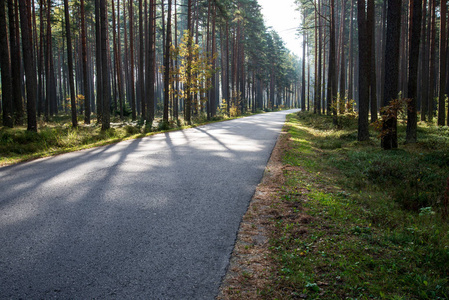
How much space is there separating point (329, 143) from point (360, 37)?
13.9 feet

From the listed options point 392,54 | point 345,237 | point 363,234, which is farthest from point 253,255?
point 392,54

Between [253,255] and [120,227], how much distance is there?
1756 millimetres

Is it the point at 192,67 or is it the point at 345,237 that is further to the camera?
the point at 192,67

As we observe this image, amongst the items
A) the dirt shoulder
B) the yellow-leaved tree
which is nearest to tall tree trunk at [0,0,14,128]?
the yellow-leaved tree

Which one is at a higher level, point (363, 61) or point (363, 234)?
point (363, 61)

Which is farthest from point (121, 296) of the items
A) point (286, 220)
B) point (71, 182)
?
point (71, 182)

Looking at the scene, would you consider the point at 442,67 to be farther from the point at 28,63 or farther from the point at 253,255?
the point at 28,63

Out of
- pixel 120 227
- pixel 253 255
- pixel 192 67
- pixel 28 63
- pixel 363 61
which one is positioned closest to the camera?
pixel 253 255

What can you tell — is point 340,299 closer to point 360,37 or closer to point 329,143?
point 329,143

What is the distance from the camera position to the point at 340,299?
97.5 inches

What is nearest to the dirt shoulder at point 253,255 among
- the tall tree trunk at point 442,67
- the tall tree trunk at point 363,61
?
the tall tree trunk at point 363,61

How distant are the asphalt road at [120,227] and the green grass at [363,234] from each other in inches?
28.7

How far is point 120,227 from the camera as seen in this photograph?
3801 mm

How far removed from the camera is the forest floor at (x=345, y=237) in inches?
104
